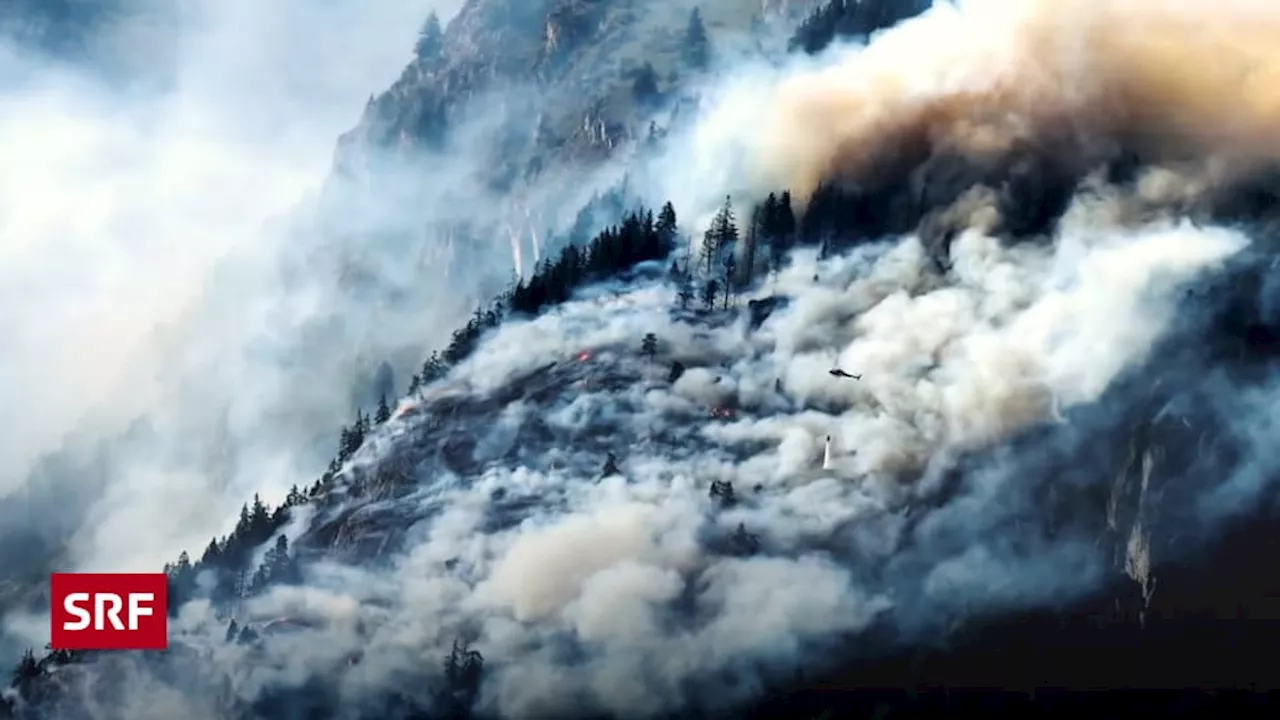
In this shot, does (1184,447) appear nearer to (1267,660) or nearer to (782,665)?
(1267,660)

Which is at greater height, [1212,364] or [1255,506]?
[1212,364]

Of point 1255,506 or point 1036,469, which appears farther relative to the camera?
point 1036,469

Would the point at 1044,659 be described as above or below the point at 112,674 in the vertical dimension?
below

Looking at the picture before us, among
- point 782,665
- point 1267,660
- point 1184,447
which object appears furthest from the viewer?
point 1184,447

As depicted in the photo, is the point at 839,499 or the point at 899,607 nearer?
the point at 899,607

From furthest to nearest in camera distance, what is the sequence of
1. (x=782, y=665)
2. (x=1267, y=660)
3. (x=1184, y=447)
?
(x=1184, y=447), (x=782, y=665), (x=1267, y=660)

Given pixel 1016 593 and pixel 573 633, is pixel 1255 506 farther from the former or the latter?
pixel 573 633

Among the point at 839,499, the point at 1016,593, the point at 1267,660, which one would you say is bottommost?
the point at 1267,660

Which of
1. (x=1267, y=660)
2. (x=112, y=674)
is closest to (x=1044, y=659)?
(x=1267, y=660)

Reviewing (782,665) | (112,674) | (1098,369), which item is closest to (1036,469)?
(1098,369)
